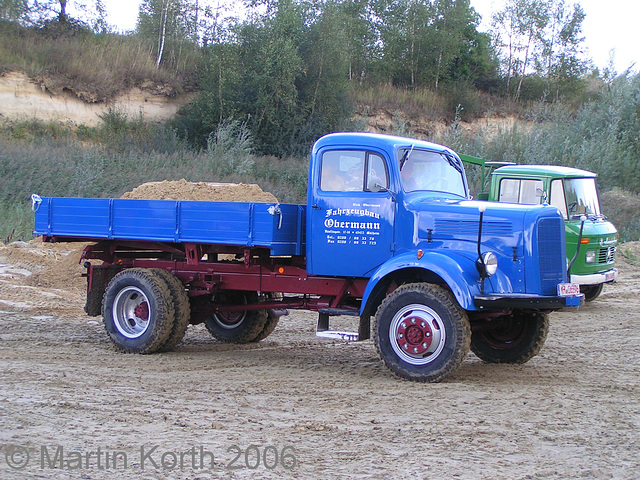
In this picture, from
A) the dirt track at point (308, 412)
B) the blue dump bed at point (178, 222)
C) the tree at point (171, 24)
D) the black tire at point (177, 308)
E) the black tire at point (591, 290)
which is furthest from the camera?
the tree at point (171, 24)

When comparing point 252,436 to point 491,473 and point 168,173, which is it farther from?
point 168,173

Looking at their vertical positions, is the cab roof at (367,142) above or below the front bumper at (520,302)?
above

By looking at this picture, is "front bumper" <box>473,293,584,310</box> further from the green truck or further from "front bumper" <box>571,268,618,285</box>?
"front bumper" <box>571,268,618,285</box>

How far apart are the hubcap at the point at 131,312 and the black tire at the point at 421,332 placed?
123 inches

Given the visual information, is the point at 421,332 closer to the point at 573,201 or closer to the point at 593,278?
the point at 593,278

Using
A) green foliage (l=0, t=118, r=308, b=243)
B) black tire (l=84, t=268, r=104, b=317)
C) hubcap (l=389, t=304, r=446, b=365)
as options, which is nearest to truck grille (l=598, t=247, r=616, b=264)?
hubcap (l=389, t=304, r=446, b=365)

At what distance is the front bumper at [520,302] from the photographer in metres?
6.96

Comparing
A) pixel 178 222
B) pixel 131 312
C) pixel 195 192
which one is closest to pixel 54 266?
pixel 195 192

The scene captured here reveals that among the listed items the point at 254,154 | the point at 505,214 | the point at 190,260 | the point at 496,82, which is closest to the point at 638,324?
the point at 505,214

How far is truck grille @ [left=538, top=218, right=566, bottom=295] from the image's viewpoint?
7203 mm

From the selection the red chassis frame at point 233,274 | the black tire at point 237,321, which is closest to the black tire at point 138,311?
the red chassis frame at point 233,274

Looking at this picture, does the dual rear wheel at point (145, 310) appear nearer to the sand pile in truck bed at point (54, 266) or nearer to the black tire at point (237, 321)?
the black tire at point (237, 321)

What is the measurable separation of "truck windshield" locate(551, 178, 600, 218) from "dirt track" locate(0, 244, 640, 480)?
339 cm

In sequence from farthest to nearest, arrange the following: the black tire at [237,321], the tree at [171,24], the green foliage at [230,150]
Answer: the tree at [171,24]
the green foliage at [230,150]
the black tire at [237,321]
